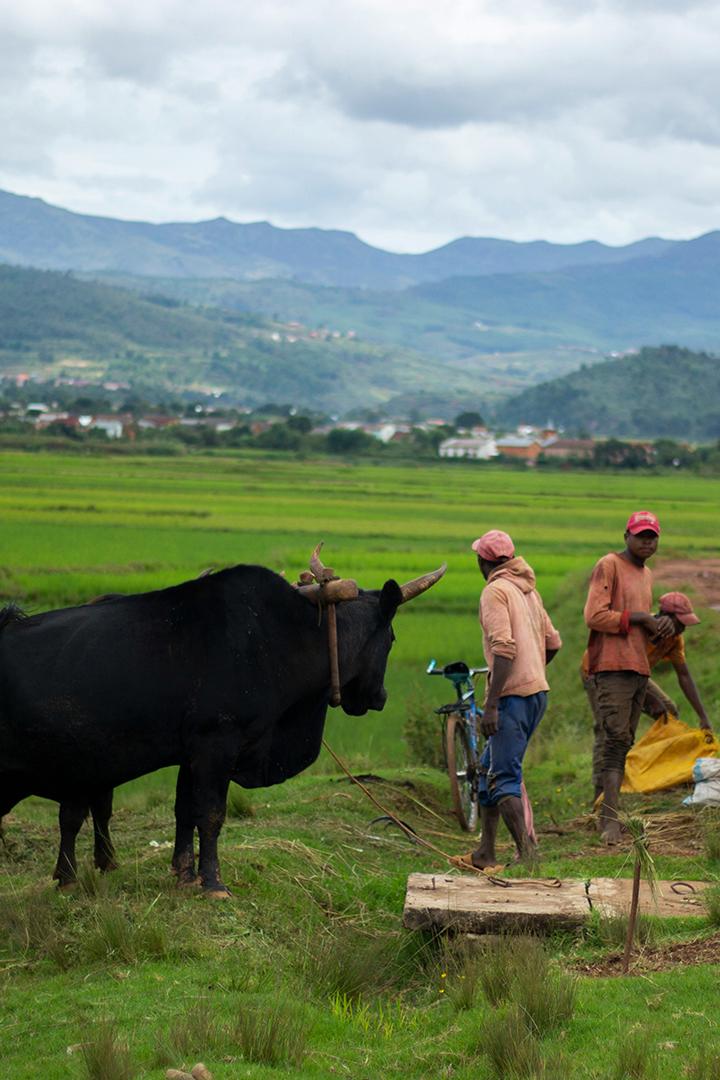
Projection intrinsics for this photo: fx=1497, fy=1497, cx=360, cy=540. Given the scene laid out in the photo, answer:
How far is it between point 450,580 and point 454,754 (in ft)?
60.6

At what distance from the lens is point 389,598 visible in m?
7.85

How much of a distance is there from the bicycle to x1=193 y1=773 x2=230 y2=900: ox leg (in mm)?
3250

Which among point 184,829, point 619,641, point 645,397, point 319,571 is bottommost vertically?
point 184,829

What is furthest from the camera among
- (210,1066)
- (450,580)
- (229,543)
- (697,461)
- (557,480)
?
(697,461)

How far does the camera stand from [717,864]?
802 cm

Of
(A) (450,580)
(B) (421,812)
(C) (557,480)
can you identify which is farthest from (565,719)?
(C) (557,480)

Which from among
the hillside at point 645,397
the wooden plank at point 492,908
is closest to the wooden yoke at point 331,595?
the wooden plank at point 492,908

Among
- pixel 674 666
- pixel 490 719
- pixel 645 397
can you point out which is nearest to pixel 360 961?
pixel 490 719

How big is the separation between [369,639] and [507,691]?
2.67 ft

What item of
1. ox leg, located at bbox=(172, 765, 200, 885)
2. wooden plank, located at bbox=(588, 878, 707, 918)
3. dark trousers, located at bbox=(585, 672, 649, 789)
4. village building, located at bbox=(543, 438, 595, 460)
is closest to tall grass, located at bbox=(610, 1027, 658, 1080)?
wooden plank, located at bbox=(588, 878, 707, 918)

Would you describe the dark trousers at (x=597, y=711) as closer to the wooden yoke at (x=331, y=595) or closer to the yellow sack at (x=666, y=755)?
the yellow sack at (x=666, y=755)

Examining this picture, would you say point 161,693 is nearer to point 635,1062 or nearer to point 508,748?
point 508,748

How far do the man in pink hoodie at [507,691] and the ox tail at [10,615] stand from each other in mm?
2455

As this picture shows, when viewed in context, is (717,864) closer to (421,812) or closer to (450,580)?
(421,812)
